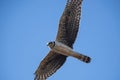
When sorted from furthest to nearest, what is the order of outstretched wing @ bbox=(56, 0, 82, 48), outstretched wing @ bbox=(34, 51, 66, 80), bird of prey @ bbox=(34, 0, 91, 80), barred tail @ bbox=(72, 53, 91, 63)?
1. outstretched wing @ bbox=(34, 51, 66, 80)
2. outstretched wing @ bbox=(56, 0, 82, 48)
3. bird of prey @ bbox=(34, 0, 91, 80)
4. barred tail @ bbox=(72, 53, 91, 63)

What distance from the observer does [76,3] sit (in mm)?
12078

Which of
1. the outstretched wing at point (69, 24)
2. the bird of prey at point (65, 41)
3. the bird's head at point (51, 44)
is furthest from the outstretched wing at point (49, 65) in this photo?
the bird's head at point (51, 44)

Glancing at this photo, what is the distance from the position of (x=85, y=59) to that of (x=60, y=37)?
141cm

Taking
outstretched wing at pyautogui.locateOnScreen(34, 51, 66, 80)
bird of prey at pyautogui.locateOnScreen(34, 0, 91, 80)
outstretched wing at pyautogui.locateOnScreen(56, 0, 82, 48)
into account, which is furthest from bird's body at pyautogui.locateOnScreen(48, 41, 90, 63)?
outstretched wing at pyautogui.locateOnScreen(34, 51, 66, 80)

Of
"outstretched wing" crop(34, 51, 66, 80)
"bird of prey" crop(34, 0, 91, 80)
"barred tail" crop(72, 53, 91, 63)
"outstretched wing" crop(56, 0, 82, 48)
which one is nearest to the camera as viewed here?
"barred tail" crop(72, 53, 91, 63)

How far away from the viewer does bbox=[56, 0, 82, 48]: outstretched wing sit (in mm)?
11844

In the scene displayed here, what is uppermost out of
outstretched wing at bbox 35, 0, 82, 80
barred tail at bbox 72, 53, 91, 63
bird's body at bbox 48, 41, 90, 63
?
outstretched wing at bbox 35, 0, 82, 80

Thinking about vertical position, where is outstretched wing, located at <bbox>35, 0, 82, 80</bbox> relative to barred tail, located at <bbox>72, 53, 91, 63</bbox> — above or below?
above

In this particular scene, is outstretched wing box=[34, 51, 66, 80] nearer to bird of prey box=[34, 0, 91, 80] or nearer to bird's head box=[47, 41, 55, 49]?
bird of prey box=[34, 0, 91, 80]

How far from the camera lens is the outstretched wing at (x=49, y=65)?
12352 mm

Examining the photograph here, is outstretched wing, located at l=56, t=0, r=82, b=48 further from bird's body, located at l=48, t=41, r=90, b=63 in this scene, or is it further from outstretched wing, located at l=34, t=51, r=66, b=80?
outstretched wing, located at l=34, t=51, r=66, b=80

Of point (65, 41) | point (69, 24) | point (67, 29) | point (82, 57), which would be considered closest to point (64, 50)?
point (65, 41)

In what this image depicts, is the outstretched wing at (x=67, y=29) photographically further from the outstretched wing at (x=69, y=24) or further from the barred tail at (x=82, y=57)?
the barred tail at (x=82, y=57)

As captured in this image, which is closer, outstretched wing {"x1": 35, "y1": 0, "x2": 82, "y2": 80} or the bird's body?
the bird's body
